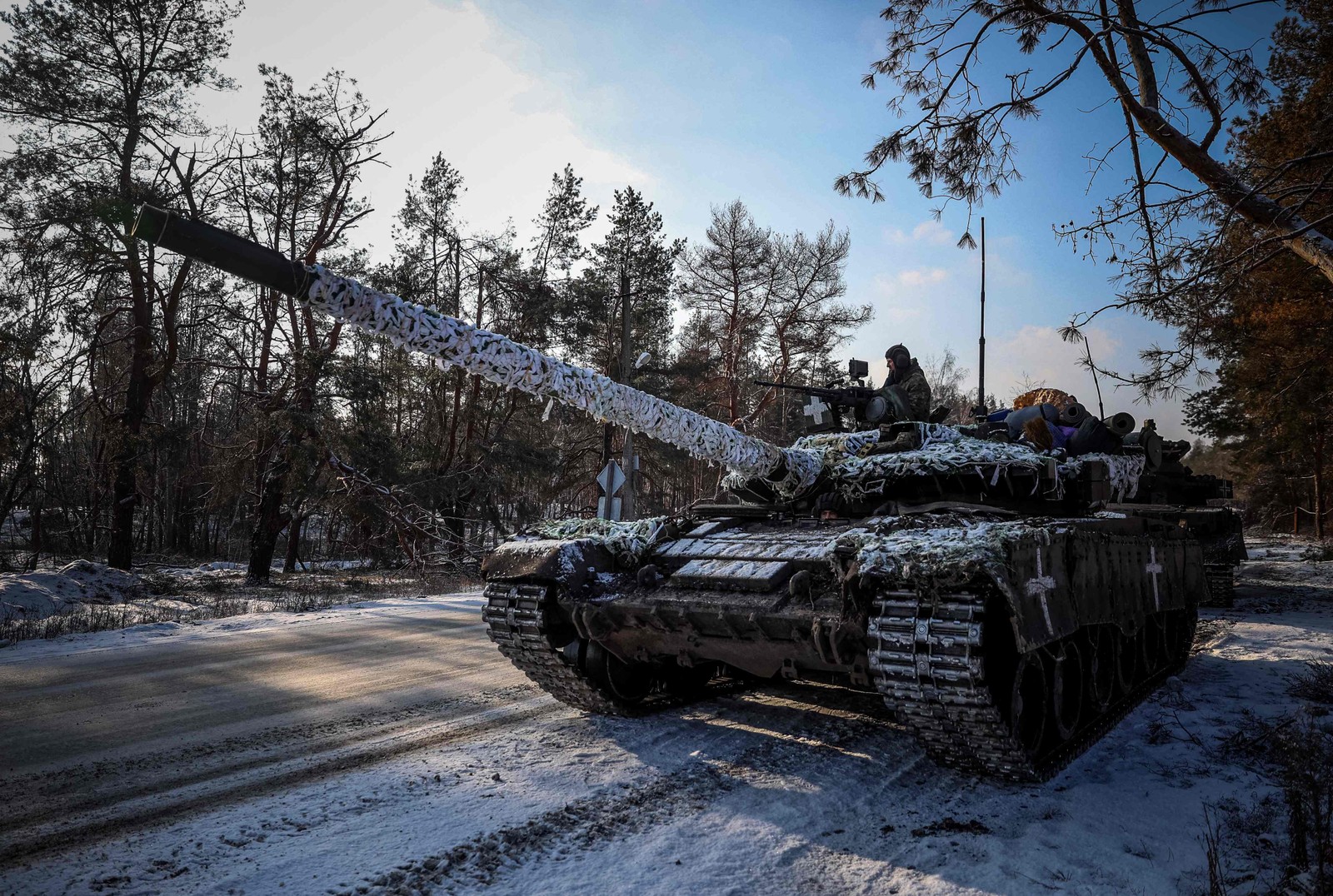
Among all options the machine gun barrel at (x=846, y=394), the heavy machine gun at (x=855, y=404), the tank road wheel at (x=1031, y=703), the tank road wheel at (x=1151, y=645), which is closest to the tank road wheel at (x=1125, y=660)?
the tank road wheel at (x=1151, y=645)

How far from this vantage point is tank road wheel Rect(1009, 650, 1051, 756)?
4.27 metres

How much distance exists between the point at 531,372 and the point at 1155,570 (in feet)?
16.0

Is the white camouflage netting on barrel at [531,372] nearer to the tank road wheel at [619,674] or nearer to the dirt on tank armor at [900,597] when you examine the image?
the dirt on tank armor at [900,597]

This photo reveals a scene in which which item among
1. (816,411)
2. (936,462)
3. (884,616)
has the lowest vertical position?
(884,616)

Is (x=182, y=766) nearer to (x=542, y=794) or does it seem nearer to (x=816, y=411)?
(x=542, y=794)

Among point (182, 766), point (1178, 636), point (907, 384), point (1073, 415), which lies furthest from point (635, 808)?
point (1178, 636)

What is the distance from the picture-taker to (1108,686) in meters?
5.81

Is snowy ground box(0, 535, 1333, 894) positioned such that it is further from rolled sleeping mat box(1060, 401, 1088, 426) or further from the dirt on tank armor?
rolled sleeping mat box(1060, 401, 1088, 426)

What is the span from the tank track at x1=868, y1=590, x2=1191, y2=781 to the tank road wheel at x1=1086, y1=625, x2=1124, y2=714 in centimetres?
155

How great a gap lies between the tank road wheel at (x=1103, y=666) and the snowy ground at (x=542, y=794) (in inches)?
10.5

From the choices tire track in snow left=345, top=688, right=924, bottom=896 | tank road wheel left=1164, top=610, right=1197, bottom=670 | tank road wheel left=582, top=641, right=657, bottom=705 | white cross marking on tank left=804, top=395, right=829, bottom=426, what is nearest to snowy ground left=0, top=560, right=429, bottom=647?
tank road wheel left=582, top=641, right=657, bottom=705

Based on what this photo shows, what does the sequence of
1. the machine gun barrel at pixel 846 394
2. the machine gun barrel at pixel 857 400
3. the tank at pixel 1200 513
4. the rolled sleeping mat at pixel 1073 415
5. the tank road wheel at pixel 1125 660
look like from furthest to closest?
the tank at pixel 1200 513 < the rolled sleeping mat at pixel 1073 415 < the machine gun barrel at pixel 846 394 < the machine gun barrel at pixel 857 400 < the tank road wheel at pixel 1125 660

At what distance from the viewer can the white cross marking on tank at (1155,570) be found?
605cm

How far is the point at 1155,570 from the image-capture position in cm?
616
